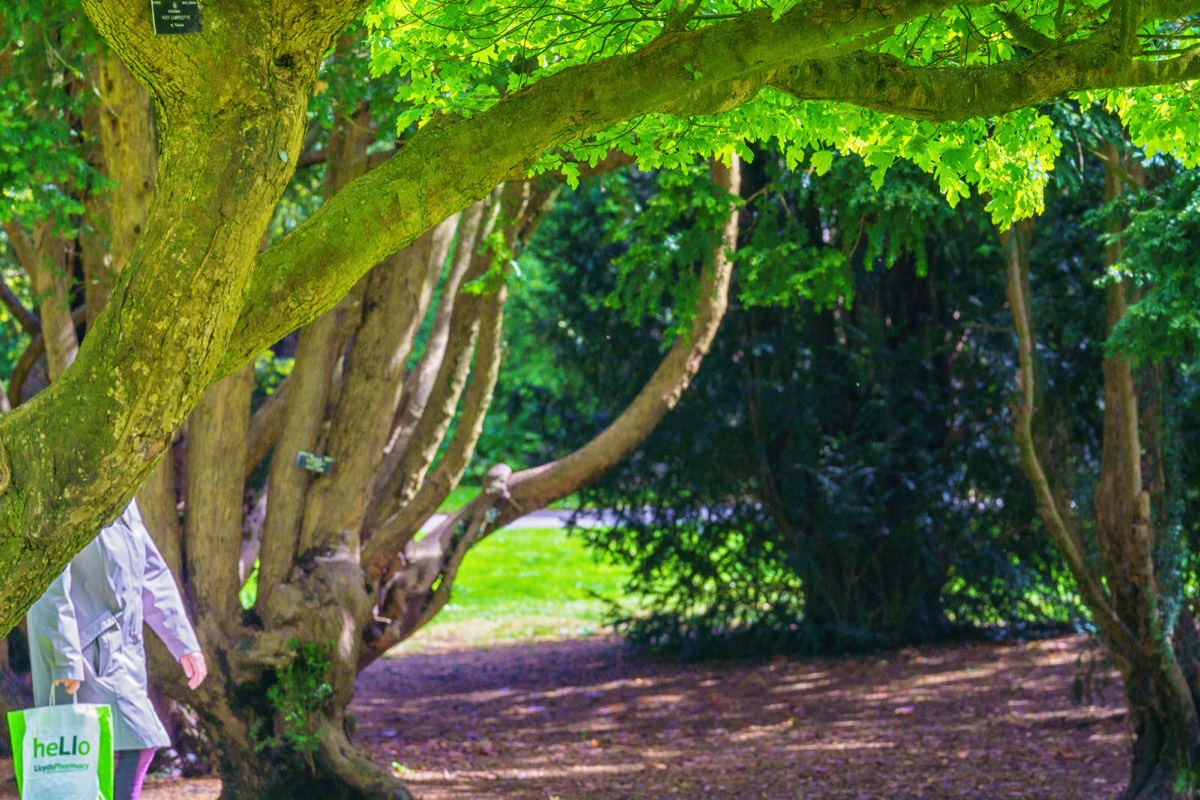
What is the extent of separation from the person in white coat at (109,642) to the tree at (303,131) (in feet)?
6.20

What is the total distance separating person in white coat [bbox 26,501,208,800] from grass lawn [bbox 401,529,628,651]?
6.68m

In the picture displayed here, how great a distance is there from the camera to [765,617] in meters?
11.6

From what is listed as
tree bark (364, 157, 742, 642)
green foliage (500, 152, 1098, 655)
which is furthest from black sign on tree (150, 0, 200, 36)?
green foliage (500, 152, 1098, 655)

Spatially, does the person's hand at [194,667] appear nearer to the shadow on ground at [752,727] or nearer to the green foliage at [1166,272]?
the shadow on ground at [752,727]

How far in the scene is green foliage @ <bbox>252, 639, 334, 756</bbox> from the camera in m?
6.53

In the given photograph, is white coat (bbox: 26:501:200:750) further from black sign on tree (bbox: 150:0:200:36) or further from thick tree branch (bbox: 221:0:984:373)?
black sign on tree (bbox: 150:0:200:36)

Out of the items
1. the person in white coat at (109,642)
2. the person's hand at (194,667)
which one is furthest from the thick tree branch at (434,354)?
the person in white coat at (109,642)

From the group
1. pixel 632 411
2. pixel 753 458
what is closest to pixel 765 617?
pixel 753 458

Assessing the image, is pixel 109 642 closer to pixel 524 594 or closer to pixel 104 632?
pixel 104 632

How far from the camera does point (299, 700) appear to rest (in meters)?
6.56

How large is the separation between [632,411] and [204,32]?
5.11m

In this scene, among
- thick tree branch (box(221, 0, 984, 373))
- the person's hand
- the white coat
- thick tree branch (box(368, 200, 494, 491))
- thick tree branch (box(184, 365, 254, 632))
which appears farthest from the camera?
thick tree branch (box(368, 200, 494, 491))

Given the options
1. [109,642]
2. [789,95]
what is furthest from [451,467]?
[789,95]

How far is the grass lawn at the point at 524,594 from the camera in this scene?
1443 cm
